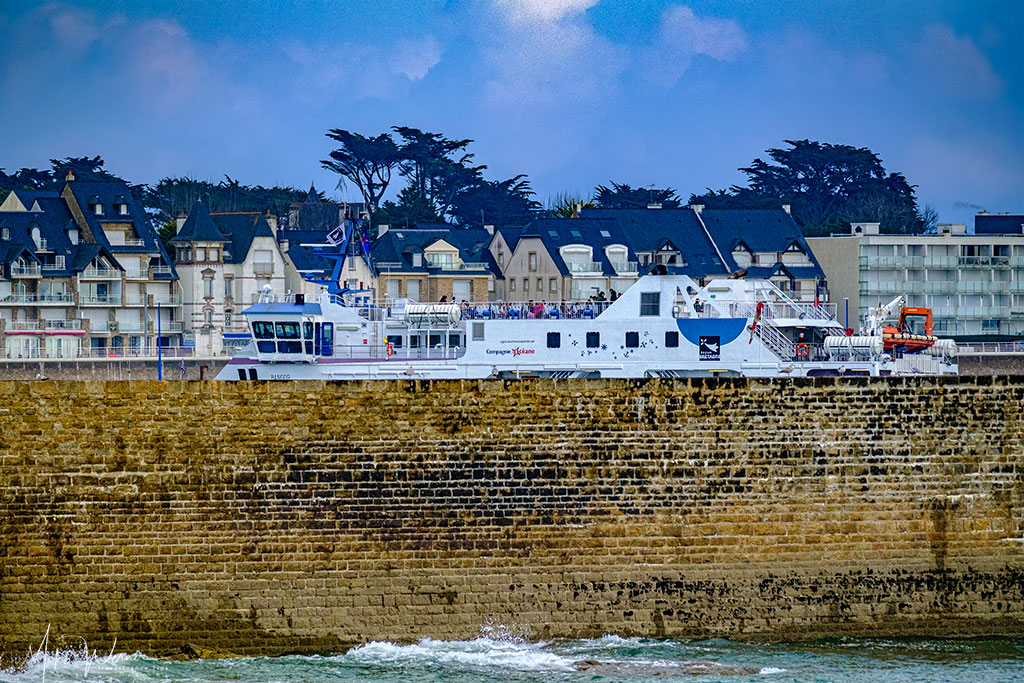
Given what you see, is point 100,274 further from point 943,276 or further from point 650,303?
point 943,276

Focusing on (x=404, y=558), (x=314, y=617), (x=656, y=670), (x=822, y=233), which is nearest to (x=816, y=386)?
(x=656, y=670)

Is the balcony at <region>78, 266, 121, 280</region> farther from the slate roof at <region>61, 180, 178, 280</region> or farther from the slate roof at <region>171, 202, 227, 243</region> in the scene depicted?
the slate roof at <region>171, 202, 227, 243</region>

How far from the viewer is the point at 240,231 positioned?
58.9 m

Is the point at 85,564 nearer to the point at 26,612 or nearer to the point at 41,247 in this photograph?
the point at 26,612

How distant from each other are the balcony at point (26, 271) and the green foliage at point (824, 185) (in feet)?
118

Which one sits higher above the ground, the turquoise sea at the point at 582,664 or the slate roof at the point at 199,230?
the slate roof at the point at 199,230

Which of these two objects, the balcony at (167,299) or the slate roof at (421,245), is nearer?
the balcony at (167,299)

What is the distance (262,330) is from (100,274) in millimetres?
25704

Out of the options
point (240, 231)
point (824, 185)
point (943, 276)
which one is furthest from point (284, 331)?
point (824, 185)

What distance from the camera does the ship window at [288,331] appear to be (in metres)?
29.7

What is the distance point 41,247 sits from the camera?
53094mm

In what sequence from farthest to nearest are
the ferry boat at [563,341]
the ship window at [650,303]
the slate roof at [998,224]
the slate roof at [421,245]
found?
the slate roof at [998,224], the slate roof at [421,245], the ship window at [650,303], the ferry boat at [563,341]

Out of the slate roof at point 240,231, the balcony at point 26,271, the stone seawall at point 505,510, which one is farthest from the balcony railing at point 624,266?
the stone seawall at point 505,510

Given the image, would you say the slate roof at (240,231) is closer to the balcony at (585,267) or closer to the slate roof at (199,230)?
the slate roof at (199,230)
